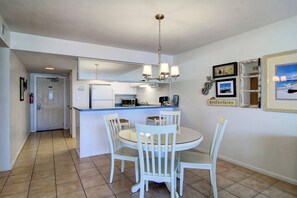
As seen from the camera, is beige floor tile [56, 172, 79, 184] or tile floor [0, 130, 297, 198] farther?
beige floor tile [56, 172, 79, 184]

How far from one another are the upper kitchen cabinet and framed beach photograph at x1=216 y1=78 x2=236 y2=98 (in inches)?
77.4

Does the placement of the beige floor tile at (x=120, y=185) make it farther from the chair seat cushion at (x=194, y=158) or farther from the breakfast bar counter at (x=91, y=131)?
the breakfast bar counter at (x=91, y=131)

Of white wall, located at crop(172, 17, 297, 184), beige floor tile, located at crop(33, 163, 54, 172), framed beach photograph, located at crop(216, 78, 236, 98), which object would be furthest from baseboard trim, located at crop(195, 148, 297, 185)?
beige floor tile, located at crop(33, 163, 54, 172)

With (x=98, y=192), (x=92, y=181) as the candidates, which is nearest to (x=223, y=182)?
(x=98, y=192)

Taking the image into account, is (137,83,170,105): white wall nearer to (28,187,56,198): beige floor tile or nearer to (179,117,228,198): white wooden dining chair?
(179,117,228,198): white wooden dining chair

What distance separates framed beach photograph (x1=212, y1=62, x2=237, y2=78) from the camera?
10.4 ft

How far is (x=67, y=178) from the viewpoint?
2.59m

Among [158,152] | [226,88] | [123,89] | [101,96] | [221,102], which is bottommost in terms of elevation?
[158,152]

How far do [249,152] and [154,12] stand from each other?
2778 mm

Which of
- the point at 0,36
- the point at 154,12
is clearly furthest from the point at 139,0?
the point at 0,36

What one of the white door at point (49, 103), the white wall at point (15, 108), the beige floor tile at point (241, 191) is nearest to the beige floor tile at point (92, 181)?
the white wall at point (15, 108)

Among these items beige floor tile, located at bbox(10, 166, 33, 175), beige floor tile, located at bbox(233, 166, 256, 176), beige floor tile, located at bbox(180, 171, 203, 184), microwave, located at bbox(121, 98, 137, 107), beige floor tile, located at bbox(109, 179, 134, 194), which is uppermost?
microwave, located at bbox(121, 98, 137, 107)

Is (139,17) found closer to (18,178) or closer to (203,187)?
(203,187)

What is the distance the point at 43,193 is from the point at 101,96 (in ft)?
11.8
